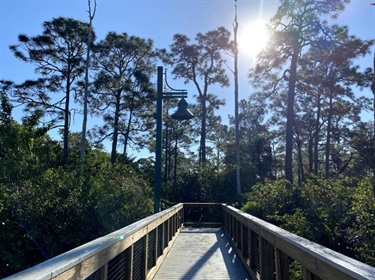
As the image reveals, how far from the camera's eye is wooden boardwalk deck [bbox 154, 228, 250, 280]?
431 cm

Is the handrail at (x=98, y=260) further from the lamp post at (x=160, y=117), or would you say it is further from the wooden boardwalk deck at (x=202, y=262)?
the lamp post at (x=160, y=117)

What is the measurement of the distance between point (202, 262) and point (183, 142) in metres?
27.9

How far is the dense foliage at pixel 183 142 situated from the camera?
605cm

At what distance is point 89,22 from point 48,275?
20116 mm

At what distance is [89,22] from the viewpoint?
63.2 feet

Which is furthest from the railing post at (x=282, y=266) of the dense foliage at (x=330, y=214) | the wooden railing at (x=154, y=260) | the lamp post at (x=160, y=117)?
the lamp post at (x=160, y=117)

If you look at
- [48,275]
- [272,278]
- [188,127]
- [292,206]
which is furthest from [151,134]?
[48,275]

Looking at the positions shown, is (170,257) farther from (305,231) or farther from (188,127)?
(188,127)

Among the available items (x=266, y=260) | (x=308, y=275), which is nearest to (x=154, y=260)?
(x=266, y=260)

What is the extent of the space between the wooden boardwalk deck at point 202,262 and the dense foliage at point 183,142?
124cm

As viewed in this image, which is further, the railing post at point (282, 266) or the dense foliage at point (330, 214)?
the dense foliage at point (330, 214)

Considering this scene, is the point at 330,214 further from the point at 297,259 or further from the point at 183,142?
the point at 183,142

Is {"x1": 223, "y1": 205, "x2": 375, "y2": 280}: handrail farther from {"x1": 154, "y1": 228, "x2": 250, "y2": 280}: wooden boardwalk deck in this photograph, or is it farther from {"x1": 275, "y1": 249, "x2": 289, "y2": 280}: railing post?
{"x1": 154, "y1": 228, "x2": 250, "y2": 280}: wooden boardwalk deck

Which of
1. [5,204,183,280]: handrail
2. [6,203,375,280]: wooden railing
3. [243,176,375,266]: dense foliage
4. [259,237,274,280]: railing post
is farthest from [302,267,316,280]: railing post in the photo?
[243,176,375,266]: dense foliage
